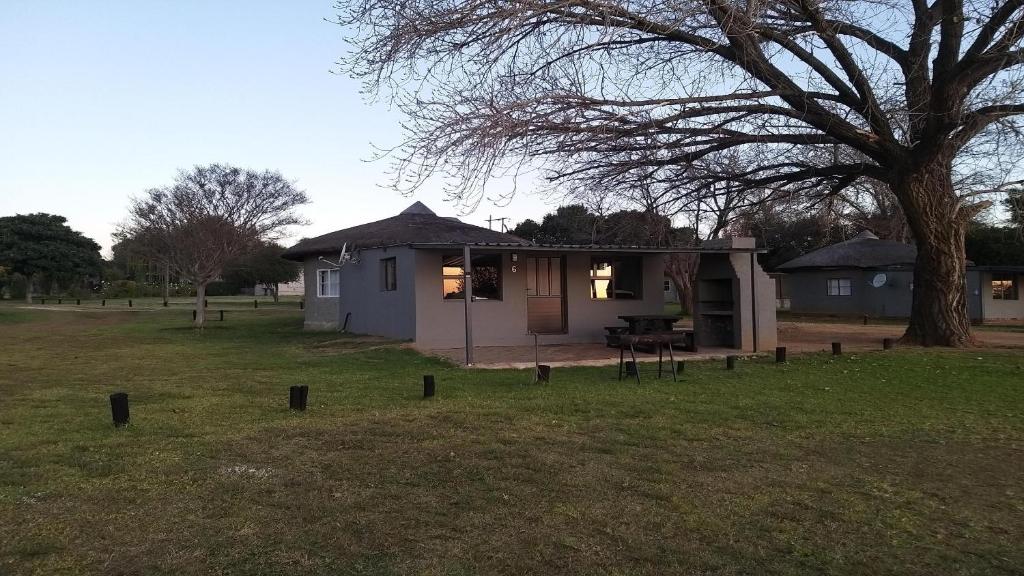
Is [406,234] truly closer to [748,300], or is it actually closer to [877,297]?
[748,300]

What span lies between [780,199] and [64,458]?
15.8 meters

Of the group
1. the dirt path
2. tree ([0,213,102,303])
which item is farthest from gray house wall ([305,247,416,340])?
tree ([0,213,102,303])

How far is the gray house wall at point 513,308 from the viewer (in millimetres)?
16094

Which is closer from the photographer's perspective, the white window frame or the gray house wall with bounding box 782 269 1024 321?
the gray house wall with bounding box 782 269 1024 321

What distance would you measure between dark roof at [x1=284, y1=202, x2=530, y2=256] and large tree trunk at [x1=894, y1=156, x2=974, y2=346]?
8.96 meters

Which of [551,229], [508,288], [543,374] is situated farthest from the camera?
[551,229]

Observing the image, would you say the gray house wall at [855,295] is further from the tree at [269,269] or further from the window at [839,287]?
the tree at [269,269]

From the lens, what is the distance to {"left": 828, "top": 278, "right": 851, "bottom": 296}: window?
30.8 meters

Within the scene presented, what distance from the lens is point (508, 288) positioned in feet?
55.4

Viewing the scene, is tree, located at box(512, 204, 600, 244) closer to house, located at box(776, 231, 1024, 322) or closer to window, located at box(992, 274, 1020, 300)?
house, located at box(776, 231, 1024, 322)

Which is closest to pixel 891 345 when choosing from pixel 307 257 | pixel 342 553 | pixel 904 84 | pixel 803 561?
pixel 904 84

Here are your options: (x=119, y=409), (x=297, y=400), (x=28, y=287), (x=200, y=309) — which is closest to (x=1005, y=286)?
(x=297, y=400)

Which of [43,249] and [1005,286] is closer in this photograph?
[1005,286]

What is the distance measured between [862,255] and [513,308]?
20.4m
